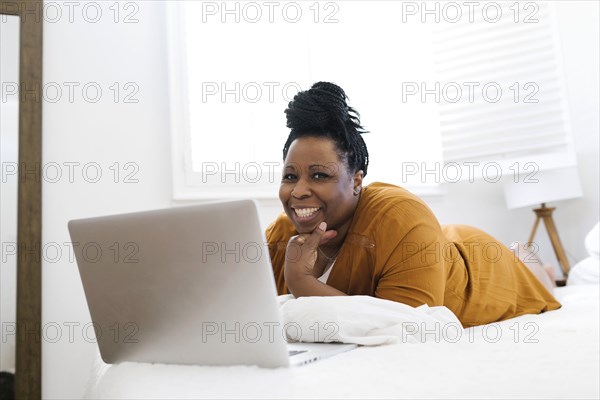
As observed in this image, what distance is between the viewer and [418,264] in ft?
4.17

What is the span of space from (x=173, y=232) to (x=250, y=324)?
161mm

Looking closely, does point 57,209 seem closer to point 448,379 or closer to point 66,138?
point 66,138

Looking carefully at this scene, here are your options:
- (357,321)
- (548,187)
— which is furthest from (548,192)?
(357,321)

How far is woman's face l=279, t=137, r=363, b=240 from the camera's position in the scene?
1.45m

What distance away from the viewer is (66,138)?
90.5 inches

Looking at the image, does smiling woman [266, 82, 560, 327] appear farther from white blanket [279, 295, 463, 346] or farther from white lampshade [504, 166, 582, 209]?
white lampshade [504, 166, 582, 209]

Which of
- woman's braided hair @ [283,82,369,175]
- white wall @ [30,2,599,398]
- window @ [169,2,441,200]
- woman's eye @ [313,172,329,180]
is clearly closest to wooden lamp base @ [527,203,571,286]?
window @ [169,2,441,200]

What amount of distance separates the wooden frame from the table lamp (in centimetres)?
188

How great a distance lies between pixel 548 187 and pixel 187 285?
2.04m

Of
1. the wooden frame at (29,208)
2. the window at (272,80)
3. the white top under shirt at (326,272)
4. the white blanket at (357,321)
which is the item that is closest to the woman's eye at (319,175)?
the white top under shirt at (326,272)

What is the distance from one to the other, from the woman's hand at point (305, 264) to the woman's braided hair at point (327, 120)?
0.64ft

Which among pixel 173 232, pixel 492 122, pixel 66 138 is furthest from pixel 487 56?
pixel 173 232

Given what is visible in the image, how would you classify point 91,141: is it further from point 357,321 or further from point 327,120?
point 357,321

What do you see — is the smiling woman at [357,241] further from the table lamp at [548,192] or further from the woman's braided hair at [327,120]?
the table lamp at [548,192]
